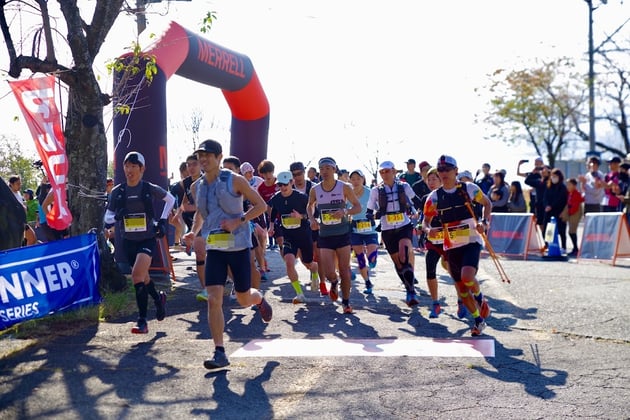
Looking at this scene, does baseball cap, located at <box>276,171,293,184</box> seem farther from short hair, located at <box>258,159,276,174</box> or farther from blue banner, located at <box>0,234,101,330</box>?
blue banner, located at <box>0,234,101,330</box>

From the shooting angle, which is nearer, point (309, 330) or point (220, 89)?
point (309, 330)

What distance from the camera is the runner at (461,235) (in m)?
7.92

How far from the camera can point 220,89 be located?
18.8 m

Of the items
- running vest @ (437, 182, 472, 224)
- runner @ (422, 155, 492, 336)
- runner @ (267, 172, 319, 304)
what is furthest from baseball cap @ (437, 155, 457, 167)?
runner @ (267, 172, 319, 304)

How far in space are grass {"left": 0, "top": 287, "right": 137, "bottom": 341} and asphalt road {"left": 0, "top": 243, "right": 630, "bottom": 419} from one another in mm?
227

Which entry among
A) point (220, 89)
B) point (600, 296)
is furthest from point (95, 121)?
point (220, 89)

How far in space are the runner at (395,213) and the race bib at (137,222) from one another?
323 cm

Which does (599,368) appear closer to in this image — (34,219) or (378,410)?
(378,410)

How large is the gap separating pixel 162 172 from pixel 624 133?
3318 cm

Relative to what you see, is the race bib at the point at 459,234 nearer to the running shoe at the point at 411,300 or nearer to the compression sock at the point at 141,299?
the running shoe at the point at 411,300

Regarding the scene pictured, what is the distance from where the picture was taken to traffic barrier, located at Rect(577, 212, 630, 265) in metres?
14.7

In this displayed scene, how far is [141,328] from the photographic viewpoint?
26.6 feet

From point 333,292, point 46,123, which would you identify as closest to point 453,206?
point 333,292

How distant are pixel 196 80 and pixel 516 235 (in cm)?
797
